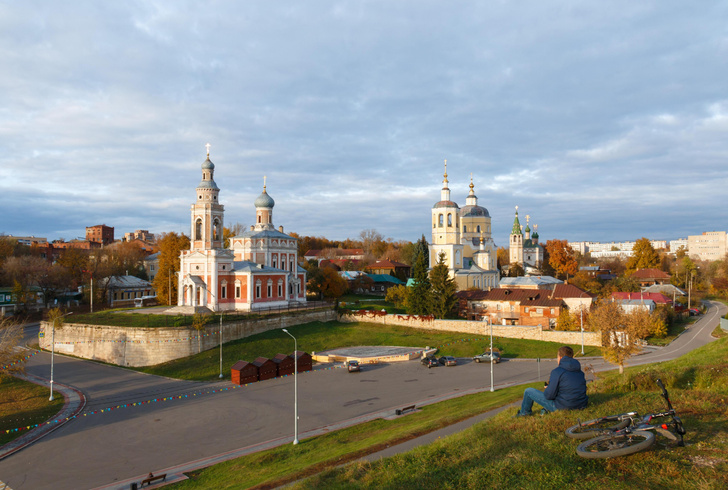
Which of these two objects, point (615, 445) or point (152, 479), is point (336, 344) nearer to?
point (152, 479)

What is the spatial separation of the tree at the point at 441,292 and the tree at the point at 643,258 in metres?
62.7

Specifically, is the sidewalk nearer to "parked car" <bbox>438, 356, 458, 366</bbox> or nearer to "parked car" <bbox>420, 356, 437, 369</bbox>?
"parked car" <bbox>420, 356, 437, 369</bbox>

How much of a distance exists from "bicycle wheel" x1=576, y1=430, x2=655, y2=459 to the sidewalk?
24352mm

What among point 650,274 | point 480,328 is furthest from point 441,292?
point 650,274

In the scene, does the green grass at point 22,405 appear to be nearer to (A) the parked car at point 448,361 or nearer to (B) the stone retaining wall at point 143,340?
(B) the stone retaining wall at point 143,340

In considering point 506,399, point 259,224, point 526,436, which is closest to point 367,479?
point 526,436

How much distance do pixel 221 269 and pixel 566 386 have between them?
40.8 m

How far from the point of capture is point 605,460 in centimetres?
823

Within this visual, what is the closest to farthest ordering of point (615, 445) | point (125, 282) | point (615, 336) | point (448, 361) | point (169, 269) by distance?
1. point (615, 445)
2. point (615, 336)
3. point (448, 361)
4. point (169, 269)
5. point (125, 282)

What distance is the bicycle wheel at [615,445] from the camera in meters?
7.86

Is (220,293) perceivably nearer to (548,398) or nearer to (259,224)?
(259,224)

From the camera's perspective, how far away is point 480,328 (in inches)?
1806

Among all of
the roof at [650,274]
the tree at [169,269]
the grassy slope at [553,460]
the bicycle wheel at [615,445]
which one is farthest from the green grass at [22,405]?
the roof at [650,274]

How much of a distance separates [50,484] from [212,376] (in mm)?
18059
